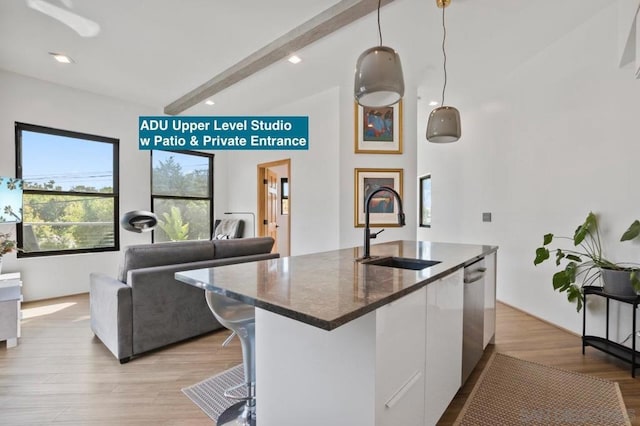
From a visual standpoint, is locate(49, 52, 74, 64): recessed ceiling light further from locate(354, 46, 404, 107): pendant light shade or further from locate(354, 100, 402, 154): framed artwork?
locate(354, 46, 404, 107): pendant light shade

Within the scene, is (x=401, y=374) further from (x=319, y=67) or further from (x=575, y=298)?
(x=319, y=67)

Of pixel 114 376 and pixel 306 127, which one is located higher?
pixel 306 127

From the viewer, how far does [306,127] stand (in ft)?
15.4

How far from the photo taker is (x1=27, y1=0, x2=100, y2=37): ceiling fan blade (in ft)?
8.25

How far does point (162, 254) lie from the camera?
8.24ft

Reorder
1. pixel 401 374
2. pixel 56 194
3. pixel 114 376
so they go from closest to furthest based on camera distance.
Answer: pixel 401 374
pixel 114 376
pixel 56 194

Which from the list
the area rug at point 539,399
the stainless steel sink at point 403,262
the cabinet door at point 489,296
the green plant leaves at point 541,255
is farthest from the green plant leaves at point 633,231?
the stainless steel sink at point 403,262

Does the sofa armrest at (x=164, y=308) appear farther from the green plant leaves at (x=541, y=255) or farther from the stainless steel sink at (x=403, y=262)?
the green plant leaves at (x=541, y=255)

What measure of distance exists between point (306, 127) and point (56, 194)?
356cm

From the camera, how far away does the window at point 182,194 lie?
17.1ft

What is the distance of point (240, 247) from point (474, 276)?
205 centimetres

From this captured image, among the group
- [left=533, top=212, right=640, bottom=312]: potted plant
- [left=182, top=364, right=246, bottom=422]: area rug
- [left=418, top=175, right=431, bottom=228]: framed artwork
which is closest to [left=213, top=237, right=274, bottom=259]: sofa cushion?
[left=182, top=364, right=246, bottom=422]: area rug

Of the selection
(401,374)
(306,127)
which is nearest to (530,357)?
(401,374)

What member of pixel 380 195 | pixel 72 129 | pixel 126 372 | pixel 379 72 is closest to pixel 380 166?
pixel 380 195
